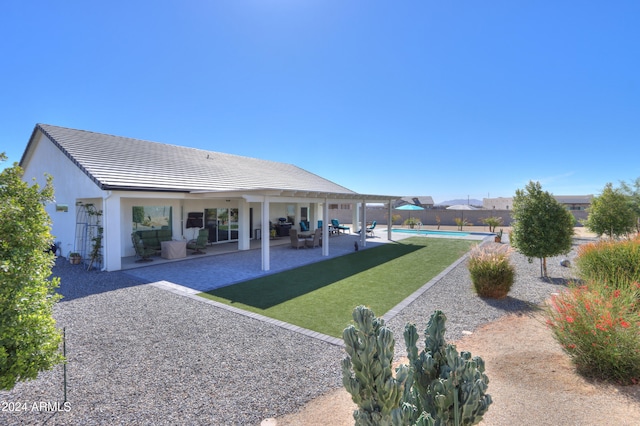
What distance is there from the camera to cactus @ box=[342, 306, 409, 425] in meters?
1.85

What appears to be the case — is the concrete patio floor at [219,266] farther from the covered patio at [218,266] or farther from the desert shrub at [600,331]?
the desert shrub at [600,331]

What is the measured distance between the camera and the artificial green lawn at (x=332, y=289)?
21.5 feet

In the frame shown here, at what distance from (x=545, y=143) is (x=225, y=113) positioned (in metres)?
23.3

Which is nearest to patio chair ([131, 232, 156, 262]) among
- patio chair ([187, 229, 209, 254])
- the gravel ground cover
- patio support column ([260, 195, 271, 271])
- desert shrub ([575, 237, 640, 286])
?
patio chair ([187, 229, 209, 254])

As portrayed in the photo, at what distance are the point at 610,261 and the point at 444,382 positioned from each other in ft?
26.6

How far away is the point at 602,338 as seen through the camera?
3742 millimetres

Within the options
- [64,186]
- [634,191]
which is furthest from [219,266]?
[634,191]

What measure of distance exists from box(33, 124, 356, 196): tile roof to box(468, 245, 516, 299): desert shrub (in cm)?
707

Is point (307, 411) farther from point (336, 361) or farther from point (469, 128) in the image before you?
point (469, 128)

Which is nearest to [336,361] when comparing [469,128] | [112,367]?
[112,367]

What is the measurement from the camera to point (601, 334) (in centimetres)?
375

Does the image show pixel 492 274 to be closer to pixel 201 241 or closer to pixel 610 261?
pixel 610 261

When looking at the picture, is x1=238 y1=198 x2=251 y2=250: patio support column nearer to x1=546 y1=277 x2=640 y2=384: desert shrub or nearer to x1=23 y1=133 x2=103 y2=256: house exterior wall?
x1=23 y1=133 x2=103 y2=256: house exterior wall

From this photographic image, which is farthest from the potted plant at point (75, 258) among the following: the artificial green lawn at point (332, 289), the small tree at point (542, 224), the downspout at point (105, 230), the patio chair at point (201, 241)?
the small tree at point (542, 224)
